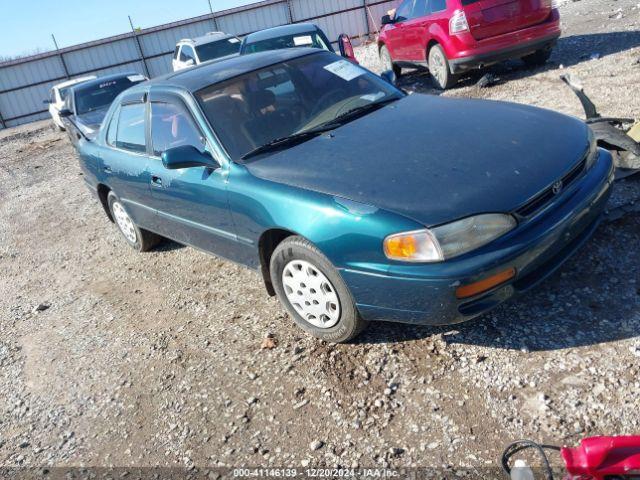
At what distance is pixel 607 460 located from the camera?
1.90m

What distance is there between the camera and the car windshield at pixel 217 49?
12.2m

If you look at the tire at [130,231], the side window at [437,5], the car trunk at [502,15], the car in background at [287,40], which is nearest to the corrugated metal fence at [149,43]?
the car in background at [287,40]

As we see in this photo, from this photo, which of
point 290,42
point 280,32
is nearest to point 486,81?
point 290,42

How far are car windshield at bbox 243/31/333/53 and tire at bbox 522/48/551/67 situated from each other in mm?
3539

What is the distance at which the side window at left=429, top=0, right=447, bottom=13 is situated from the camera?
26.5 feet

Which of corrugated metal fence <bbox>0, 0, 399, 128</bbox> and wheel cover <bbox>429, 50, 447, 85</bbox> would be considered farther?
corrugated metal fence <bbox>0, 0, 399, 128</bbox>

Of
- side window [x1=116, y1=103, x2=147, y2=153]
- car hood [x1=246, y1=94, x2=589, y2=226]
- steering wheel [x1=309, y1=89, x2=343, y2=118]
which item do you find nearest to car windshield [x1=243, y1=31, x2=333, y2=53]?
side window [x1=116, y1=103, x2=147, y2=153]

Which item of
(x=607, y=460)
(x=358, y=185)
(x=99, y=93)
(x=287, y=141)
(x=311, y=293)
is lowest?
(x=607, y=460)

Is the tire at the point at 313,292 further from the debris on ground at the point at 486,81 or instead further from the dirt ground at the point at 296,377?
the debris on ground at the point at 486,81

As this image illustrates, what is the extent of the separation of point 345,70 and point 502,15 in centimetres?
462

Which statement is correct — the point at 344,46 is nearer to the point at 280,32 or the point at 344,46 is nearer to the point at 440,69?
the point at 280,32

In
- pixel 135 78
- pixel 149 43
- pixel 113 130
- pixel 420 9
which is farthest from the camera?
pixel 149 43

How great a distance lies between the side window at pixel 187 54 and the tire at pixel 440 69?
6.19 m

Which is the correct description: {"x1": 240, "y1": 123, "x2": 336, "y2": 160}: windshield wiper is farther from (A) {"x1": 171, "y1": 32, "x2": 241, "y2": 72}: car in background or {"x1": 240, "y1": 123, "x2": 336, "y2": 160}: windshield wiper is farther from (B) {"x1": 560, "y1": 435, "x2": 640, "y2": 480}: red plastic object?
(A) {"x1": 171, "y1": 32, "x2": 241, "y2": 72}: car in background
